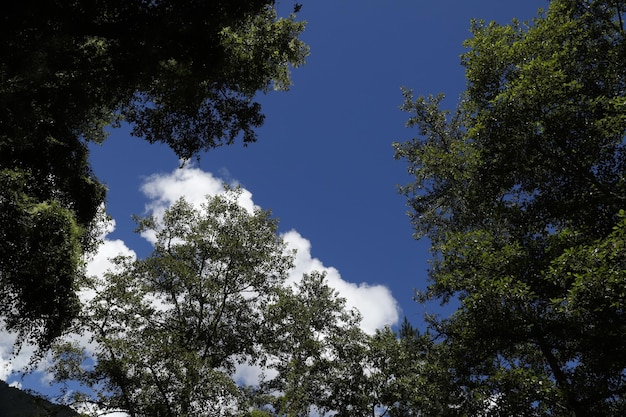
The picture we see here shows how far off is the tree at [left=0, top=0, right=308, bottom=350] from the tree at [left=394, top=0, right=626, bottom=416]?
713cm

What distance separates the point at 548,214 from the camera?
35.3ft

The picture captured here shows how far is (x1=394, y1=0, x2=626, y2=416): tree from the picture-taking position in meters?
Result: 8.98

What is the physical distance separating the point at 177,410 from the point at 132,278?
280 inches

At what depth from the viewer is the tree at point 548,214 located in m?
8.98

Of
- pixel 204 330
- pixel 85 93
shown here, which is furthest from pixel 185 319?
pixel 85 93

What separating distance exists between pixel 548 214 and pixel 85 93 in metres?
12.9

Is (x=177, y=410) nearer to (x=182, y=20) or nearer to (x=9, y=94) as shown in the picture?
(x=9, y=94)

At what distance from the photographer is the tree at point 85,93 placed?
8867 millimetres

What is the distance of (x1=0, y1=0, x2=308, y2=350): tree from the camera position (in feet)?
29.1

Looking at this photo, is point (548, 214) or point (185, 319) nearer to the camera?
point (548, 214)

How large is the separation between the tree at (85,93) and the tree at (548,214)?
7.13m

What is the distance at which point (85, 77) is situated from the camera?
10375 mm

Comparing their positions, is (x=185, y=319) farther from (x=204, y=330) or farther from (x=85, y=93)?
(x=85, y=93)

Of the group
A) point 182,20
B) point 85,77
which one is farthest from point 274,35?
point 85,77
